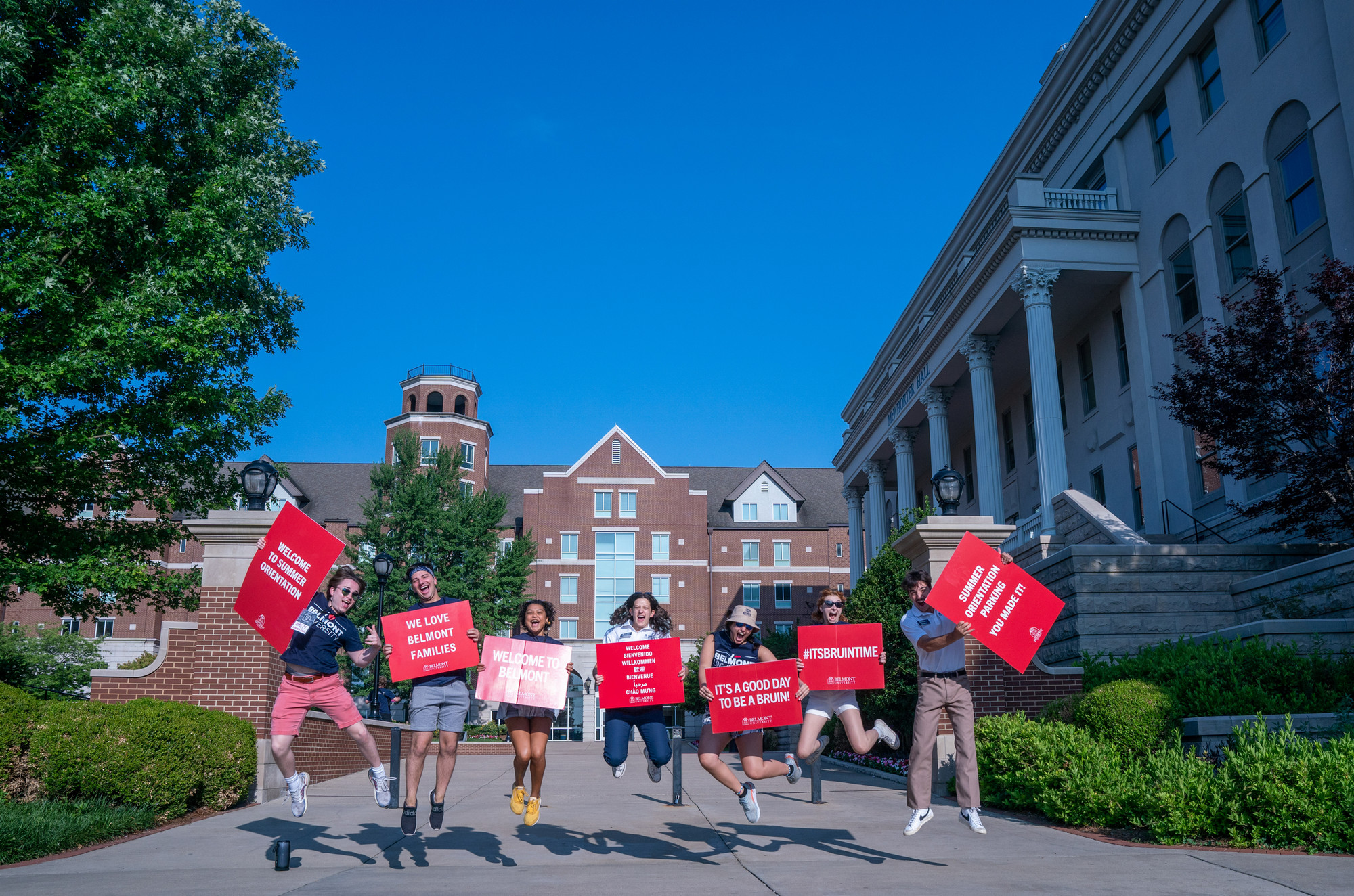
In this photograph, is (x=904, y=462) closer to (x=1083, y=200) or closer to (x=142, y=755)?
(x=1083, y=200)

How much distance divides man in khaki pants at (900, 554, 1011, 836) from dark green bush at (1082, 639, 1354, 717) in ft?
14.1

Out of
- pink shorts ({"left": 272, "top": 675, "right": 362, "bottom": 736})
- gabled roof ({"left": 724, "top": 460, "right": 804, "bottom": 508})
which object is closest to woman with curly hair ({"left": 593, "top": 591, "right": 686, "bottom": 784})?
pink shorts ({"left": 272, "top": 675, "right": 362, "bottom": 736})

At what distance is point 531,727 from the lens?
332 inches

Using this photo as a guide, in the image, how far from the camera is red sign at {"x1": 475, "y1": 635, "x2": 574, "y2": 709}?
26.8 feet

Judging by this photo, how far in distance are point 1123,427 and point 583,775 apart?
17.5 metres

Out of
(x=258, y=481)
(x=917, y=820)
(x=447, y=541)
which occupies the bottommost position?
(x=917, y=820)

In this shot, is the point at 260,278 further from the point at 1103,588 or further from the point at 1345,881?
the point at 1345,881

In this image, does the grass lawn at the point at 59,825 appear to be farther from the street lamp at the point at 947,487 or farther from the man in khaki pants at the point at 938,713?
the street lamp at the point at 947,487

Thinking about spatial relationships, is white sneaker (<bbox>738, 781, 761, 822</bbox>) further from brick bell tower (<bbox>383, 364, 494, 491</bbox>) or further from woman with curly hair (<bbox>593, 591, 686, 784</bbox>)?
brick bell tower (<bbox>383, 364, 494, 491</bbox>)

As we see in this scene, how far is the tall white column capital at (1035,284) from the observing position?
81.3 ft

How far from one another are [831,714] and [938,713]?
1281 millimetres

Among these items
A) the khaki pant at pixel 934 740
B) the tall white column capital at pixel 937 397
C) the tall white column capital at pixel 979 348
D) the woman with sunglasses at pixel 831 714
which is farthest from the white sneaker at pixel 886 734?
the tall white column capital at pixel 937 397

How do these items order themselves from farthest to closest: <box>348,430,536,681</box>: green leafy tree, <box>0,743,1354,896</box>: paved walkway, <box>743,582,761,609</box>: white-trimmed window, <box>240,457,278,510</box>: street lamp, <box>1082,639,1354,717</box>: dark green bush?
1. <box>743,582,761,609</box>: white-trimmed window
2. <box>348,430,536,681</box>: green leafy tree
3. <box>240,457,278,510</box>: street lamp
4. <box>1082,639,1354,717</box>: dark green bush
5. <box>0,743,1354,896</box>: paved walkway

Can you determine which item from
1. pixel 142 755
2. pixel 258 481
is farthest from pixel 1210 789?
pixel 258 481
